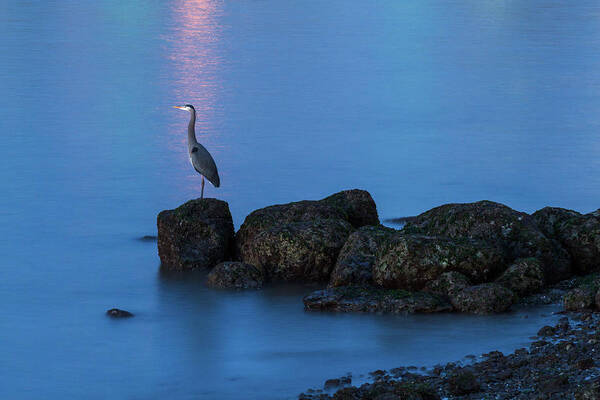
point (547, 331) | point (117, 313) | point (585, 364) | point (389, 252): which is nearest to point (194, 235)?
point (117, 313)

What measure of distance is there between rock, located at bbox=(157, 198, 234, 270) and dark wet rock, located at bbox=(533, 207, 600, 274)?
503cm

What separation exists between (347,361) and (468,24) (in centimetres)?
4384

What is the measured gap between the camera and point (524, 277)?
16078 millimetres

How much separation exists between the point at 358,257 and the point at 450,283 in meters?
1.47

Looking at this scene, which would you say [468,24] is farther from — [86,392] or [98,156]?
[86,392]

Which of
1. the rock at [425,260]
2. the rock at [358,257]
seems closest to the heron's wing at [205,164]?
the rock at [358,257]

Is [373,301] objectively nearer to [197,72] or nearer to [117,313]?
[117,313]

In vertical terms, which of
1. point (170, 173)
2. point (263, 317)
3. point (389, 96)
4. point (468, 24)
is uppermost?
point (468, 24)

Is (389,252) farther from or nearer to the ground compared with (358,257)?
nearer to the ground

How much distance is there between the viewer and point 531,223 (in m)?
17.2

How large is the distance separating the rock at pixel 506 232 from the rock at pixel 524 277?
1.09 feet

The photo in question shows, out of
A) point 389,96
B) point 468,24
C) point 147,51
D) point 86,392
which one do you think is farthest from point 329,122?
point 468,24

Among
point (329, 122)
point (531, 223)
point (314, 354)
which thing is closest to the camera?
point (314, 354)

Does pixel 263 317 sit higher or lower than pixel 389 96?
lower
